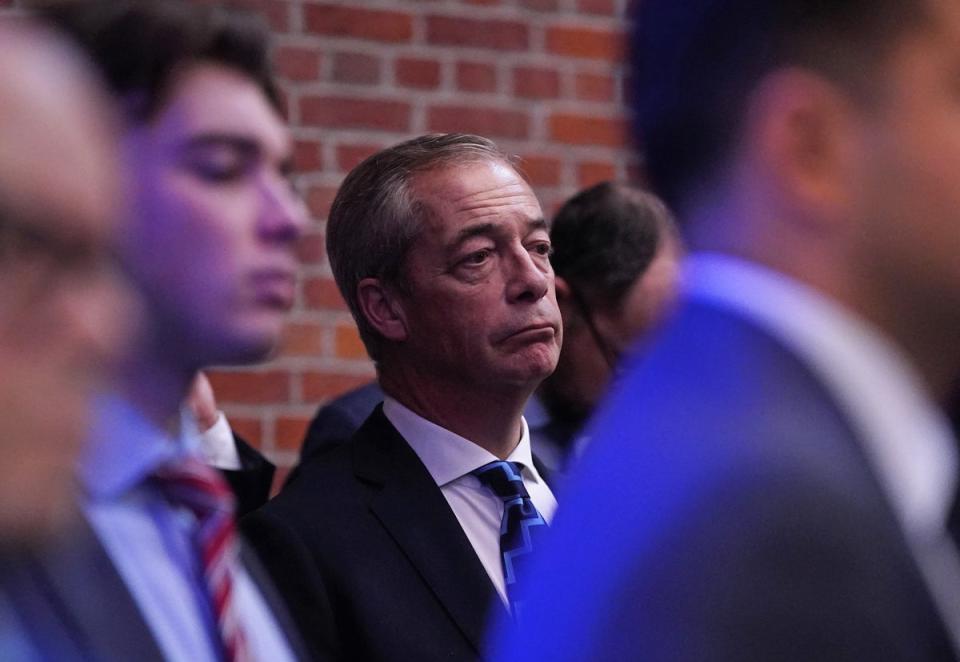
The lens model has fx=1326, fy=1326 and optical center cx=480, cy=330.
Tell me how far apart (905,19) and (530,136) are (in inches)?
104

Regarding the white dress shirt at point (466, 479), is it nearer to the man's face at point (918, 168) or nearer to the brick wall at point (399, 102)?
the brick wall at point (399, 102)

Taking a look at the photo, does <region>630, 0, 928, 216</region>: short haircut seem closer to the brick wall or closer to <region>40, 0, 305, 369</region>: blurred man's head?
<region>40, 0, 305, 369</region>: blurred man's head

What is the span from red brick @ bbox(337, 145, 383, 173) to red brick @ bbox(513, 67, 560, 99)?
18.5 inches

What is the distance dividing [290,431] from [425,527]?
4.07ft

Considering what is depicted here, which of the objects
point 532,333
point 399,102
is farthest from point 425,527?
point 399,102

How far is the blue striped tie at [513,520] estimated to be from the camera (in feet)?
6.91

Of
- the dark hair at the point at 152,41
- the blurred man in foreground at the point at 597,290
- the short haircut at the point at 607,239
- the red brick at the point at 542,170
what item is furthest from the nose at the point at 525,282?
the red brick at the point at 542,170

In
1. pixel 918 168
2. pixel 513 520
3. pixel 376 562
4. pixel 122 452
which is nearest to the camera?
pixel 918 168

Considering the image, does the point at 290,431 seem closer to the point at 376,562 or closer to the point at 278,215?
the point at 376,562

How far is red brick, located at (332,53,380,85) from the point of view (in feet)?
11.0

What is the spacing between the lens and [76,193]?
874 millimetres

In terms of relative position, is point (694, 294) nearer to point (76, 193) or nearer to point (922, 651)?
point (922, 651)

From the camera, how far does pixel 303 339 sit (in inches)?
130

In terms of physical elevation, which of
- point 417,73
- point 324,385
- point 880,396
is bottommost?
point 324,385
